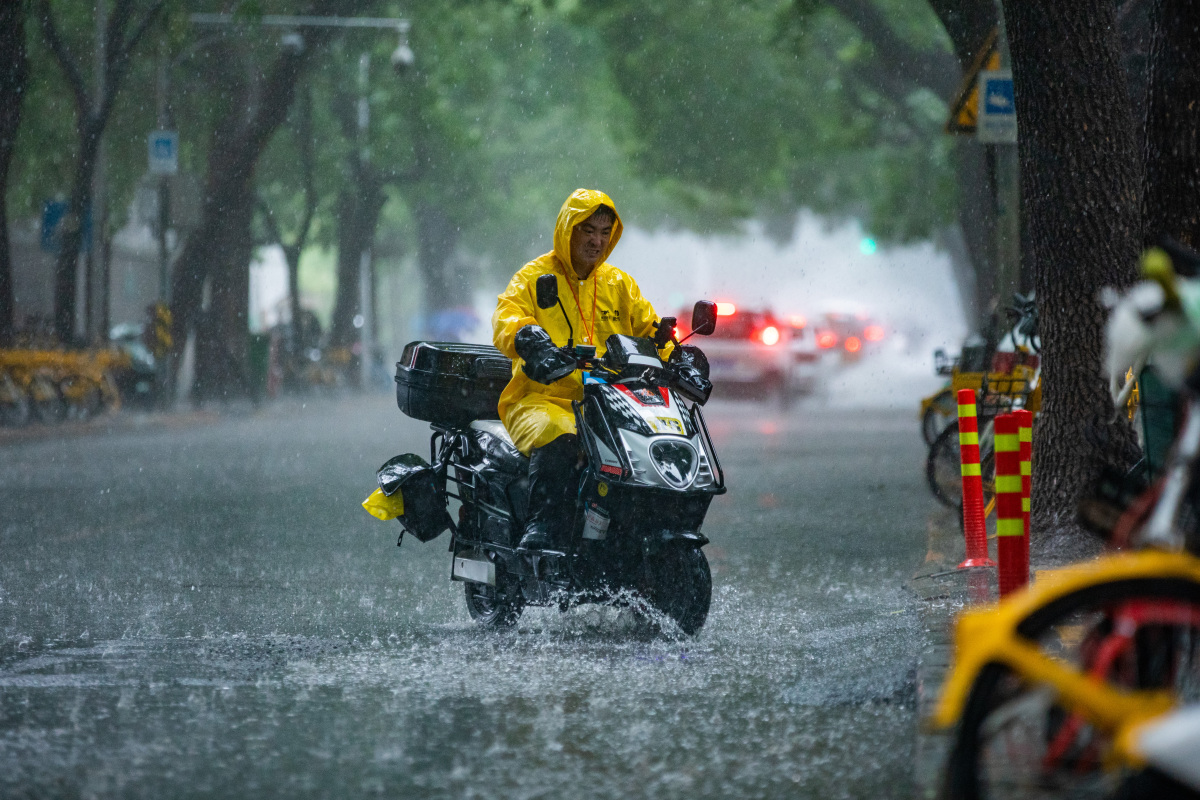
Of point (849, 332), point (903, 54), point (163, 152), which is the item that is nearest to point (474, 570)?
point (903, 54)

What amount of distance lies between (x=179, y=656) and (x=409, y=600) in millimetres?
1724

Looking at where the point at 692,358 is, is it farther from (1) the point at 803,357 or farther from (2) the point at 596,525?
(1) the point at 803,357

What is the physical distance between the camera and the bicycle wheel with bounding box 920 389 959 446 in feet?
41.5

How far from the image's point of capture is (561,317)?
6.85m

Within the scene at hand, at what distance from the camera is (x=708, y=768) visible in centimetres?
464

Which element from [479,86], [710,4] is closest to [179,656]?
[710,4]

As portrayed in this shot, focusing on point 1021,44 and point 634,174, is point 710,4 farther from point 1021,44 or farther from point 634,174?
point 1021,44

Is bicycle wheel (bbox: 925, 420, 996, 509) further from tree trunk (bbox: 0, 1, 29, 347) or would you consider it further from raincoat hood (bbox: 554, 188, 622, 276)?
tree trunk (bbox: 0, 1, 29, 347)

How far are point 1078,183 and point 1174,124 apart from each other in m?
1.05

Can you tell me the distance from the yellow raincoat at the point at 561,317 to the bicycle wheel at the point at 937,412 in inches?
231

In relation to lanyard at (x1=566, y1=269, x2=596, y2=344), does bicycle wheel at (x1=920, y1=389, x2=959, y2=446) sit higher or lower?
lower

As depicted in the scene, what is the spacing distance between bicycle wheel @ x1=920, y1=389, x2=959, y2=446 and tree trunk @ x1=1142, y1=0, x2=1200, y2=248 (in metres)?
4.96

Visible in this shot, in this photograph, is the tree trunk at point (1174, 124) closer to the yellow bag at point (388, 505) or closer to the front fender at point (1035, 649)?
the yellow bag at point (388, 505)

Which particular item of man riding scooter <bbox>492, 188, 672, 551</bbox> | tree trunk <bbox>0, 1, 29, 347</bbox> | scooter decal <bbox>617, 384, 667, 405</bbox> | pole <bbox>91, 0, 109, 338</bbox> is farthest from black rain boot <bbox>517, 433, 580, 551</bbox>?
pole <bbox>91, 0, 109, 338</bbox>
